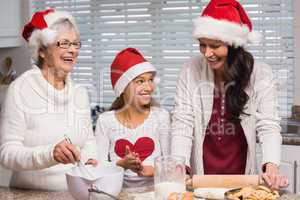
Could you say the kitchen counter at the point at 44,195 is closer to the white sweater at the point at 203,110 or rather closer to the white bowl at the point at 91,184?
the white bowl at the point at 91,184

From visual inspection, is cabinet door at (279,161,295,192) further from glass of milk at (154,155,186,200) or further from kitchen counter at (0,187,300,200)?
glass of milk at (154,155,186,200)

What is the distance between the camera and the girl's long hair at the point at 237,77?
6.49ft

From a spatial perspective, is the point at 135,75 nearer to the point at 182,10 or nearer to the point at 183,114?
the point at 183,114

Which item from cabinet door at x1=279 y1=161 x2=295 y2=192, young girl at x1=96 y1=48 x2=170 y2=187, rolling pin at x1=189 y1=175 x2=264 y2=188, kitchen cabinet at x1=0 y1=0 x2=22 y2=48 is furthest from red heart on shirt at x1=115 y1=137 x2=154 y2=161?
kitchen cabinet at x1=0 y1=0 x2=22 y2=48

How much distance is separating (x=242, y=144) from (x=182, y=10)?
1.41 meters

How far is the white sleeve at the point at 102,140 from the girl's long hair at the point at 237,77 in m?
0.51

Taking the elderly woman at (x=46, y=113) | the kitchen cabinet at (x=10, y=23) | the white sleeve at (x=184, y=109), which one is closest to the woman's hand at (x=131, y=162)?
the elderly woman at (x=46, y=113)

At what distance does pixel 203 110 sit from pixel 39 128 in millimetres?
676

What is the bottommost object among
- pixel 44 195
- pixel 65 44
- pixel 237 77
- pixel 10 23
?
pixel 44 195

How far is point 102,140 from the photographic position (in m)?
2.03

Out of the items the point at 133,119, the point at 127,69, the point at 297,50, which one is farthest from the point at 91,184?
the point at 297,50

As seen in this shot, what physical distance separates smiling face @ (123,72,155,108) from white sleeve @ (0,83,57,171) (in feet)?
1.67

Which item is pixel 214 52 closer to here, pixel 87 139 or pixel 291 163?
pixel 87 139

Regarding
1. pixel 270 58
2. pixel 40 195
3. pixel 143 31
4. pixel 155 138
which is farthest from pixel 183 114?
pixel 143 31
